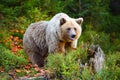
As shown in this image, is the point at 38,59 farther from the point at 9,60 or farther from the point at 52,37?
the point at 52,37

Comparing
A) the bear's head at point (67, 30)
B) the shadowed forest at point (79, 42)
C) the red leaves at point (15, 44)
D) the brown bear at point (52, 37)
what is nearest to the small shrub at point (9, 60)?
the shadowed forest at point (79, 42)

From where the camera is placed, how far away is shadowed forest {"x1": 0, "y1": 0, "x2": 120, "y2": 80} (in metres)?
7.96

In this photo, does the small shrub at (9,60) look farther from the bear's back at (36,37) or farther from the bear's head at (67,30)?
the bear's head at (67,30)

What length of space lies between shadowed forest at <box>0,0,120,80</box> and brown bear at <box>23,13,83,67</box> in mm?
265

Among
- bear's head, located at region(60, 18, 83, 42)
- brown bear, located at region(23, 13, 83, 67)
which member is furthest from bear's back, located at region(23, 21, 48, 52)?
bear's head, located at region(60, 18, 83, 42)

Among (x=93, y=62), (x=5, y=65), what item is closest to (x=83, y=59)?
(x=93, y=62)

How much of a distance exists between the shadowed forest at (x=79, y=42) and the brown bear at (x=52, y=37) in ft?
0.87

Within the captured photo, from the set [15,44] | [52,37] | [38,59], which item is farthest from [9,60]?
[15,44]

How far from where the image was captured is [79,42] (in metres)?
12.1

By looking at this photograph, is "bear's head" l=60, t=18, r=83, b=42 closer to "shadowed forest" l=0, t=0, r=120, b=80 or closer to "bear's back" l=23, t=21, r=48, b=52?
"shadowed forest" l=0, t=0, r=120, b=80

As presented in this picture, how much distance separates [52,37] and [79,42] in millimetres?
2569

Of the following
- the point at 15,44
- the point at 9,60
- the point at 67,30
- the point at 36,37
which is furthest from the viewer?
the point at 15,44

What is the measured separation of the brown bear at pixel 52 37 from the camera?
956 centimetres

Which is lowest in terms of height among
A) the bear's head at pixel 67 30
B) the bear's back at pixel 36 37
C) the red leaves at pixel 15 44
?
the red leaves at pixel 15 44
